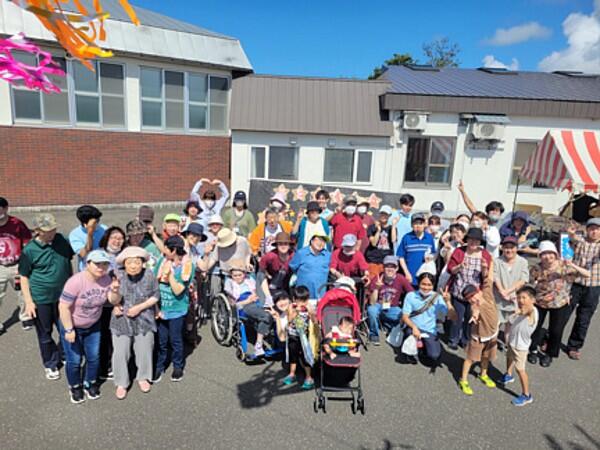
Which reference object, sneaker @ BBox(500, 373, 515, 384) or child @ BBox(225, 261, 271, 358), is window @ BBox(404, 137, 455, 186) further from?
child @ BBox(225, 261, 271, 358)

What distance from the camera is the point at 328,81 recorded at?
45.2 feet

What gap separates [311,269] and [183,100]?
412 inches

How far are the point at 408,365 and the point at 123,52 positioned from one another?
11893mm

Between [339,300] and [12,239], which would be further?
[12,239]

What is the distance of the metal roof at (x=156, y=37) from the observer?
34.6 feet

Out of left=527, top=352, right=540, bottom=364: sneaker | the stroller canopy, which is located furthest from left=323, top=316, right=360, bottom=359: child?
left=527, top=352, right=540, bottom=364: sneaker

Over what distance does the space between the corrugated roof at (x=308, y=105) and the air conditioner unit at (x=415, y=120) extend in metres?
0.63

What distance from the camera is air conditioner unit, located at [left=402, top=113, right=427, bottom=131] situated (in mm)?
12633

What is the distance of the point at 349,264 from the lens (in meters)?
5.23

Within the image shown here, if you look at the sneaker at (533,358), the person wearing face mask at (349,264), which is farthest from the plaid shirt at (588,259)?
the person wearing face mask at (349,264)

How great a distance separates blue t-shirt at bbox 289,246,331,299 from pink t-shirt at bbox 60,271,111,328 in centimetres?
227

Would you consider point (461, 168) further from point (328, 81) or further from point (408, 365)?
point (408, 365)

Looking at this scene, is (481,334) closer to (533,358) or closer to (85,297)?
(533,358)

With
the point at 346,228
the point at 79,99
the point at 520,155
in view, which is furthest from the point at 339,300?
the point at 520,155
